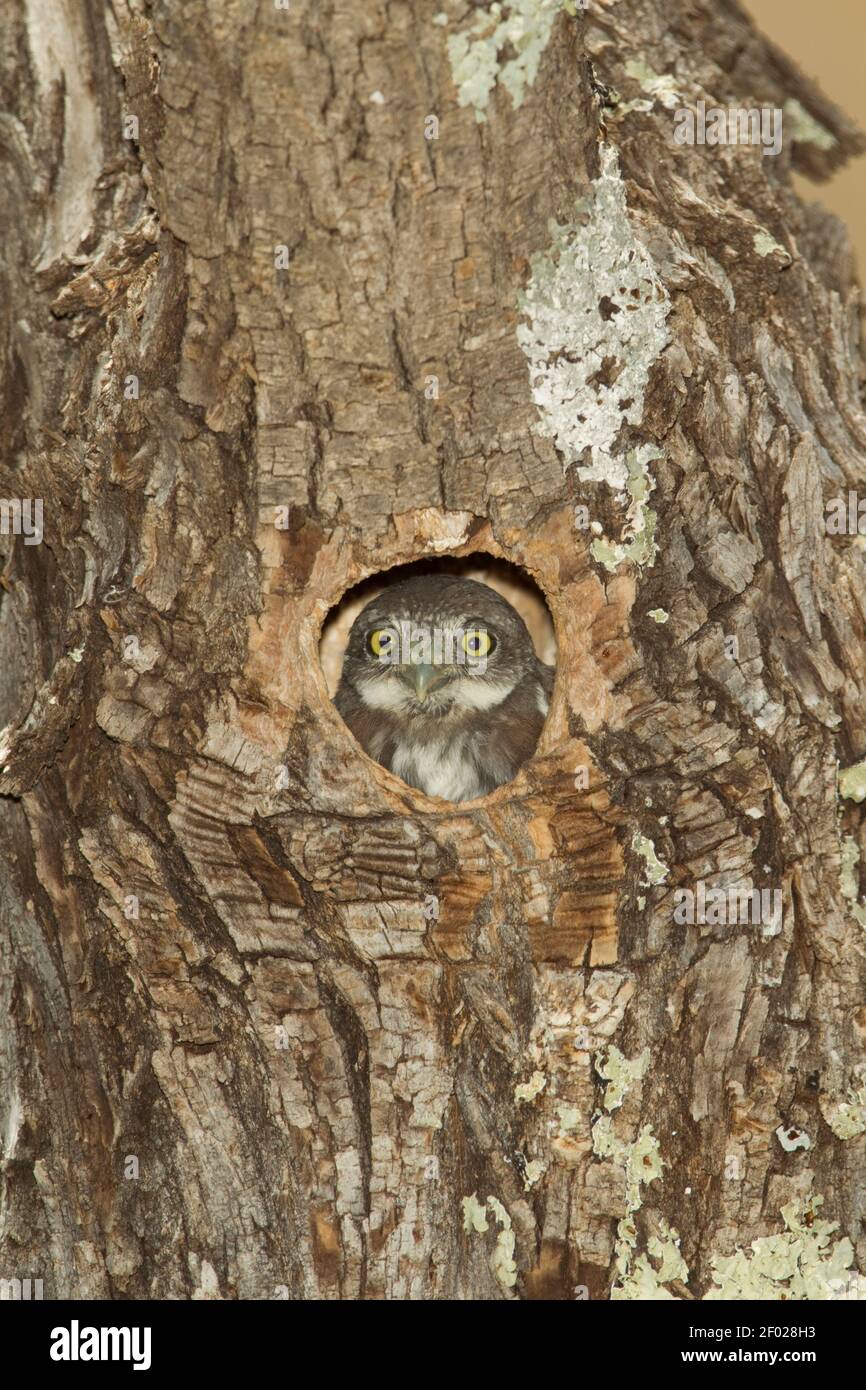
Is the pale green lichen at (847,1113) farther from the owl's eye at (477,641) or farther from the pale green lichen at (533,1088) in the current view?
the owl's eye at (477,641)

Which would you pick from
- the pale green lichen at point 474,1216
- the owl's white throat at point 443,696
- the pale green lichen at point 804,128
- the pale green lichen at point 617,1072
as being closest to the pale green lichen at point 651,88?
the pale green lichen at point 804,128

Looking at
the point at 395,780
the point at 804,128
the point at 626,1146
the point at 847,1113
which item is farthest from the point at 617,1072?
the point at 804,128

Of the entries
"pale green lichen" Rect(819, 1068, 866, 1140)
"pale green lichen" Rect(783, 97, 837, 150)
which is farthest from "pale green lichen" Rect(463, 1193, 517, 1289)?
"pale green lichen" Rect(783, 97, 837, 150)

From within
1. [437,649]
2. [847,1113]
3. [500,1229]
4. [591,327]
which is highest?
[591,327]

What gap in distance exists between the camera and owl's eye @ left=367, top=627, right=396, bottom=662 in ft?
18.1

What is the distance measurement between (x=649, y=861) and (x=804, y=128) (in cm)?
342

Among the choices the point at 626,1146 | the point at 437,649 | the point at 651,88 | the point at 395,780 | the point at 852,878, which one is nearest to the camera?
the point at 626,1146

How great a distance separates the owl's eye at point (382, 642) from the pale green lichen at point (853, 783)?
7.07 ft

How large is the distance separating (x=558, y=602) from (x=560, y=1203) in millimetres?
1707

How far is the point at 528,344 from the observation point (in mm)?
3922

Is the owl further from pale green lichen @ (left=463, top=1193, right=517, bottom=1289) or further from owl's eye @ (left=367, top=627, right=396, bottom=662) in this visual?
pale green lichen @ (left=463, top=1193, right=517, bottom=1289)

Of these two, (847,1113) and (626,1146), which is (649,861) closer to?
A: (626,1146)

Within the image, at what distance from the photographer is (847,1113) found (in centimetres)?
381

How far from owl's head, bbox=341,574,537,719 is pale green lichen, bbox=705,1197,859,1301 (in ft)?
8.24
